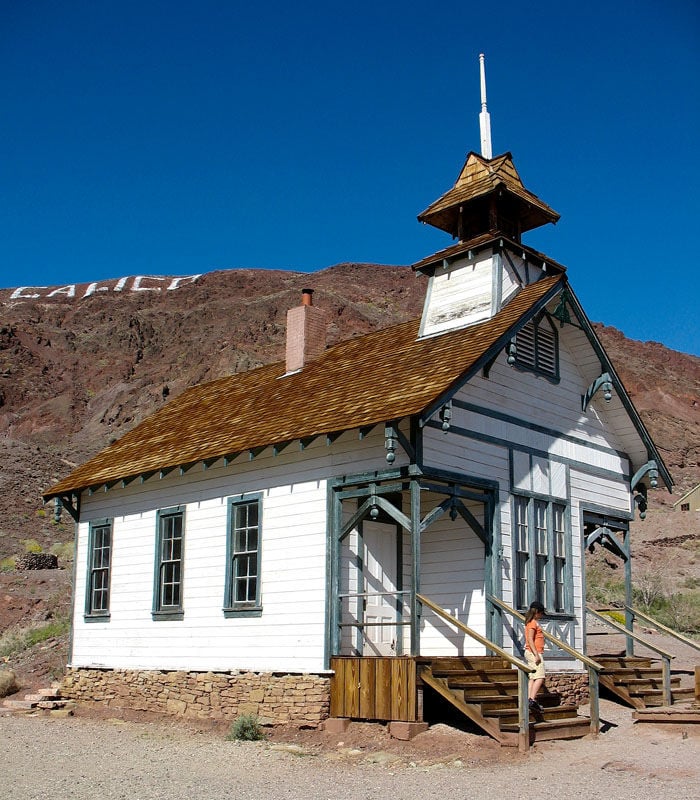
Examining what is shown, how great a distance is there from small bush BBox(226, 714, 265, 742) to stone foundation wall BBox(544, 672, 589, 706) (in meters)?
4.76

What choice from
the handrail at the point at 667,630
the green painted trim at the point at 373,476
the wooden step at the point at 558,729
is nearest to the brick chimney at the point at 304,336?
the green painted trim at the point at 373,476

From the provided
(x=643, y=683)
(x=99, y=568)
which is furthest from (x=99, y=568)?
(x=643, y=683)

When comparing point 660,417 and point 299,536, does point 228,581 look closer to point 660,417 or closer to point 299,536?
A: point 299,536

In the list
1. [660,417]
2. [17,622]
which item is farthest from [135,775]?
[660,417]

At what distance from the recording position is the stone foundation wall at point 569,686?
1605cm

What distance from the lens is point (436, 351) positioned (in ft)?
54.5

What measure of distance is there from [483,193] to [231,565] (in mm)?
8261

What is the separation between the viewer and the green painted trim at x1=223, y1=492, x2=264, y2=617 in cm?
1592

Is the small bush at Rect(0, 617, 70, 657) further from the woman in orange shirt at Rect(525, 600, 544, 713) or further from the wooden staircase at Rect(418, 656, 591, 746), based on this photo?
the woman in orange shirt at Rect(525, 600, 544, 713)

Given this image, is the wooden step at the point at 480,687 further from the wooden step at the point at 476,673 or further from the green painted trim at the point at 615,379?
the green painted trim at the point at 615,379

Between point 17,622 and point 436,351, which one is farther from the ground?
point 436,351

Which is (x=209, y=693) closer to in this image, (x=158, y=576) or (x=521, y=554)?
(x=158, y=576)

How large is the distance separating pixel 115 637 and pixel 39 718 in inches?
77.4

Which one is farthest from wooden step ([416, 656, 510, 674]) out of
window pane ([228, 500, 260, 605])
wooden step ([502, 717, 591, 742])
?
window pane ([228, 500, 260, 605])
